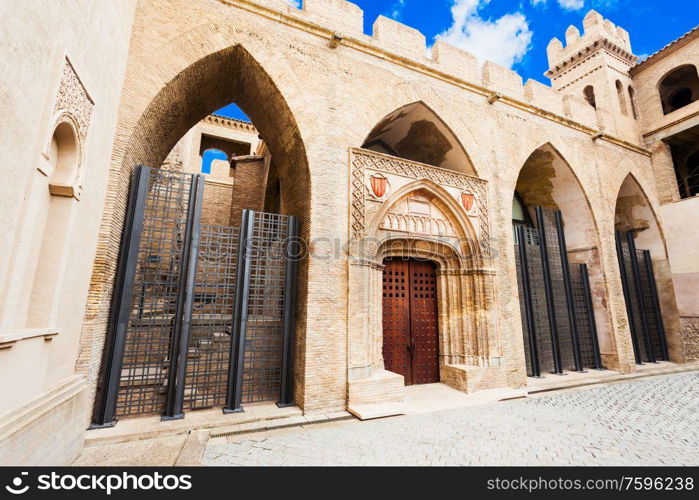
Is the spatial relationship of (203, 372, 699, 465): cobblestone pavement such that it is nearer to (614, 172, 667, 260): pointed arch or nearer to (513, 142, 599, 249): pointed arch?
(513, 142, 599, 249): pointed arch

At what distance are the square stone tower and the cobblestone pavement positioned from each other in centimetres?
880

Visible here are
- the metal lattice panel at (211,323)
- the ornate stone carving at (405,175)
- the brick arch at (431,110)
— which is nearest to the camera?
the metal lattice panel at (211,323)

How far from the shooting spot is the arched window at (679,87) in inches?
434

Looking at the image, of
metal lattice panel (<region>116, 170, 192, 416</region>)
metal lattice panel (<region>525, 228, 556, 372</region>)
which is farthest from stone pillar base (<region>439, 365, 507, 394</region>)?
metal lattice panel (<region>116, 170, 192, 416</region>)

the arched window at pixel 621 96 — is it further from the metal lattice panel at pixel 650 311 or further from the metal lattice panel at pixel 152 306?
the metal lattice panel at pixel 152 306

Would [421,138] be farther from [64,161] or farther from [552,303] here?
[64,161]

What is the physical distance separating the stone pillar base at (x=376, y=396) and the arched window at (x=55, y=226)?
380 cm

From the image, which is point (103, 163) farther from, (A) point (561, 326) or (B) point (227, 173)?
(A) point (561, 326)

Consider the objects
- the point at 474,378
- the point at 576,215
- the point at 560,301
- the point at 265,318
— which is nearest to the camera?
the point at 265,318

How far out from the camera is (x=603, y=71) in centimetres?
1071

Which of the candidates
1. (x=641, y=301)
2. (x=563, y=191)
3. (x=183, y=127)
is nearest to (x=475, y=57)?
(x=563, y=191)

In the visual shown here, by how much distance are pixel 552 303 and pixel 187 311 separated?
8138mm

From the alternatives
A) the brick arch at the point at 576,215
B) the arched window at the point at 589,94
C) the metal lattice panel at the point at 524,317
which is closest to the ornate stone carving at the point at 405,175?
the metal lattice panel at the point at 524,317
